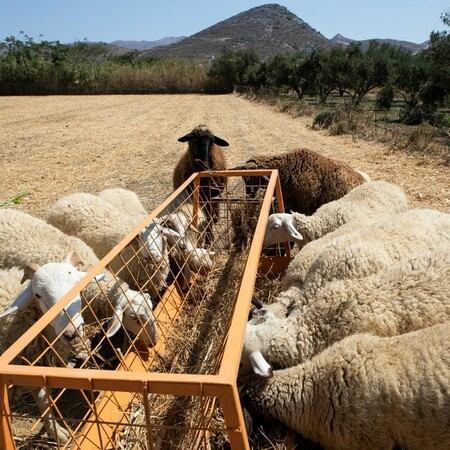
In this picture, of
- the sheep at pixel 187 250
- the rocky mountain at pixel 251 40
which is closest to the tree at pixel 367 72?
the sheep at pixel 187 250

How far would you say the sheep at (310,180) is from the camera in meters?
6.22

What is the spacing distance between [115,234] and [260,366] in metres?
2.73

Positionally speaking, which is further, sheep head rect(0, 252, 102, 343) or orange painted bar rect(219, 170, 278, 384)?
sheep head rect(0, 252, 102, 343)

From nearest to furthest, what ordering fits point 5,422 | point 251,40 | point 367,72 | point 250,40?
1. point 5,422
2. point 367,72
3. point 251,40
4. point 250,40

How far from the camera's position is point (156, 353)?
3506 millimetres

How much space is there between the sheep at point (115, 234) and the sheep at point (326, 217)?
4.03ft

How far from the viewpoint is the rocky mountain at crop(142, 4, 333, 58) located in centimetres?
14762

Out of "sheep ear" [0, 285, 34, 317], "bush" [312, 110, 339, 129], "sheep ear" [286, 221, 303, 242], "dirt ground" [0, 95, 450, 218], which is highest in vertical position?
"sheep ear" [0, 285, 34, 317]

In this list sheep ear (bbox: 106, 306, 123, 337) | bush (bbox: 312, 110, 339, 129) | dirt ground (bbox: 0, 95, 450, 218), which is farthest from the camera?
bush (bbox: 312, 110, 339, 129)

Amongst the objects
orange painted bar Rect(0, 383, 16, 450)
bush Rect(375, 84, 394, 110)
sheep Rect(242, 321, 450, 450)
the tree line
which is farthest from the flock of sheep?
bush Rect(375, 84, 394, 110)

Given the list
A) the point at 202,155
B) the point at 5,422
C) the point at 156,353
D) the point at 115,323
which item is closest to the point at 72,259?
the point at 115,323

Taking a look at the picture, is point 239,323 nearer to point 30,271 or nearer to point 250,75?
point 30,271

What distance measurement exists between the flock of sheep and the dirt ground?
3.39 metres

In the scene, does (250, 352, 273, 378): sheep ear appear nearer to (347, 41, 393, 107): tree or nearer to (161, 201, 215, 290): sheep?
(161, 201, 215, 290): sheep
